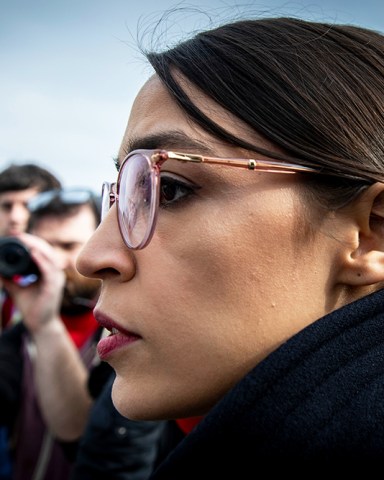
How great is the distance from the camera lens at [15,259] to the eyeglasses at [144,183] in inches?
69.6

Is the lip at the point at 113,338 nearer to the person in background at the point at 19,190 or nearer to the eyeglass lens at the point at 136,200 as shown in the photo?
the eyeglass lens at the point at 136,200

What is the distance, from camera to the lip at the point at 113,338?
1313 mm

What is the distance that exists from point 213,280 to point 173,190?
0.72 ft

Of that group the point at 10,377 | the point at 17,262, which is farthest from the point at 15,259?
the point at 10,377

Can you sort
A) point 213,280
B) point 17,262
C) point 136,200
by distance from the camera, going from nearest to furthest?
point 213,280
point 136,200
point 17,262

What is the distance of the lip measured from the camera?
1313mm

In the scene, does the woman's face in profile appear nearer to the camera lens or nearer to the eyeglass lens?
the eyeglass lens

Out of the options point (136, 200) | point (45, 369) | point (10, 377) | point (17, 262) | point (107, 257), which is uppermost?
point (136, 200)

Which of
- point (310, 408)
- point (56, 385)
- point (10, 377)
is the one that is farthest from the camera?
point (10, 377)

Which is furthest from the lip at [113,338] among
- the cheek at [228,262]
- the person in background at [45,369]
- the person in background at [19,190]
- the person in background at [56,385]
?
the person in background at [19,190]

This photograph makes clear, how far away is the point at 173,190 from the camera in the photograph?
1304 millimetres

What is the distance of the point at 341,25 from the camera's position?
1544 millimetres

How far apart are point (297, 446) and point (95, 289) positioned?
2.39 metres

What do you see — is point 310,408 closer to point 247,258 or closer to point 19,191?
point 247,258
